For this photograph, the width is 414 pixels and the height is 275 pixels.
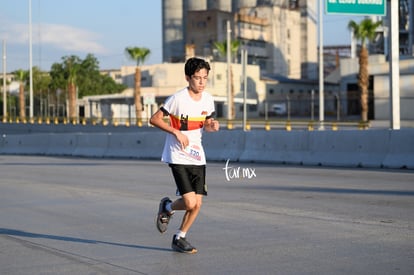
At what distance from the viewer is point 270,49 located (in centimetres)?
12019

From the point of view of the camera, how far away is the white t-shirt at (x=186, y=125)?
25.5 feet

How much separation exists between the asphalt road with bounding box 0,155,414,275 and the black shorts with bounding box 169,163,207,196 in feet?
2.15

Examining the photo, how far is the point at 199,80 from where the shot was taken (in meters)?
7.77

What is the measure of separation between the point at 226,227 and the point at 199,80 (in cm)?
279

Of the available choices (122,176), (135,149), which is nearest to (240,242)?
(122,176)

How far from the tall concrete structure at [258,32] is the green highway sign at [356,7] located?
259 feet

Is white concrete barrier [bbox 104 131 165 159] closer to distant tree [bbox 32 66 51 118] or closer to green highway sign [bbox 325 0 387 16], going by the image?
green highway sign [bbox 325 0 387 16]

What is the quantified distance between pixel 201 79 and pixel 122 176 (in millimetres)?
12858

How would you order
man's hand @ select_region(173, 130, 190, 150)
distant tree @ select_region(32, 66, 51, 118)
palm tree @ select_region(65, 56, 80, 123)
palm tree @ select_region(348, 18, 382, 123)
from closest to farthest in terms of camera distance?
1. man's hand @ select_region(173, 130, 190, 150)
2. palm tree @ select_region(348, 18, 382, 123)
3. palm tree @ select_region(65, 56, 80, 123)
4. distant tree @ select_region(32, 66, 51, 118)

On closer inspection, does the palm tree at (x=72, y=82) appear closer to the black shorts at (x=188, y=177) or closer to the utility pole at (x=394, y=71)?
the utility pole at (x=394, y=71)

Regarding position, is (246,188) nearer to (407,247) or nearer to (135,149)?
(407,247)

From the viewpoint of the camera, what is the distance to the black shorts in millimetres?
7762

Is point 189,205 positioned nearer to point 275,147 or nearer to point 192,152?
point 192,152

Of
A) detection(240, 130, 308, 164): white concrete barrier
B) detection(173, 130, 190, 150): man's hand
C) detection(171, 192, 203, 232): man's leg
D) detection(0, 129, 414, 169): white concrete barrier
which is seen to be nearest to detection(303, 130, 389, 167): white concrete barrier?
detection(0, 129, 414, 169): white concrete barrier
